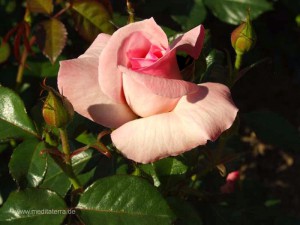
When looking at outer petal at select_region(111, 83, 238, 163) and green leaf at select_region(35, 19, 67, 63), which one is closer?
outer petal at select_region(111, 83, 238, 163)

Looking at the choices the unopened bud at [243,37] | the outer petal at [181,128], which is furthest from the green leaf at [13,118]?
the unopened bud at [243,37]

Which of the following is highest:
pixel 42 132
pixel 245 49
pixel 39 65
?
pixel 245 49

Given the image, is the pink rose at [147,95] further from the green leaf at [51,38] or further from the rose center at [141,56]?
the green leaf at [51,38]

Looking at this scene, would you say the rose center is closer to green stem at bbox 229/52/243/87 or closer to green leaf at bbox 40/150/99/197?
green stem at bbox 229/52/243/87

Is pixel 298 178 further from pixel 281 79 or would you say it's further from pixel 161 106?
pixel 161 106

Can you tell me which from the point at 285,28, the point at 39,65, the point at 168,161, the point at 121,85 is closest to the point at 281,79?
the point at 285,28

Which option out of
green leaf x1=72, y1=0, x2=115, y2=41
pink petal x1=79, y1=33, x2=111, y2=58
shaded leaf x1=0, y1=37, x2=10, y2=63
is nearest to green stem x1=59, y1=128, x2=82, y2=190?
pink petal x1=79, y1=33, x2=111, y2=58
